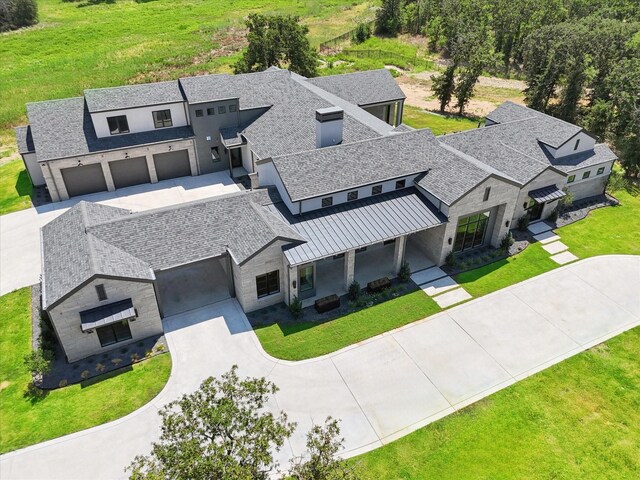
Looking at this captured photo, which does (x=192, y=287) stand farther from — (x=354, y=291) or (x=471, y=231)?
(x=471, y=231)

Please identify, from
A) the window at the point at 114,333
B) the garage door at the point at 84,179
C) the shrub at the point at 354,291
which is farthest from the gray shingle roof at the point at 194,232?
the garage door at the point at 84,179

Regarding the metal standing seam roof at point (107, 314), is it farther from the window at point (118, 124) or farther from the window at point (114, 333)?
the window at point (118, 124)

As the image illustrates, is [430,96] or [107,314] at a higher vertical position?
[107,314]

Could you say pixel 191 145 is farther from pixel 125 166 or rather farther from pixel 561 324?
pixel 561 324

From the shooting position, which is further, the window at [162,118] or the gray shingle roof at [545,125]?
the window at [162,118]

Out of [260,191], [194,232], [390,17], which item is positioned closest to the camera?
[194,232]

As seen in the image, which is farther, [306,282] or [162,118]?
[162,118]

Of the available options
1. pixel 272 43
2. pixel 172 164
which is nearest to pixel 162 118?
pixel 172 164
